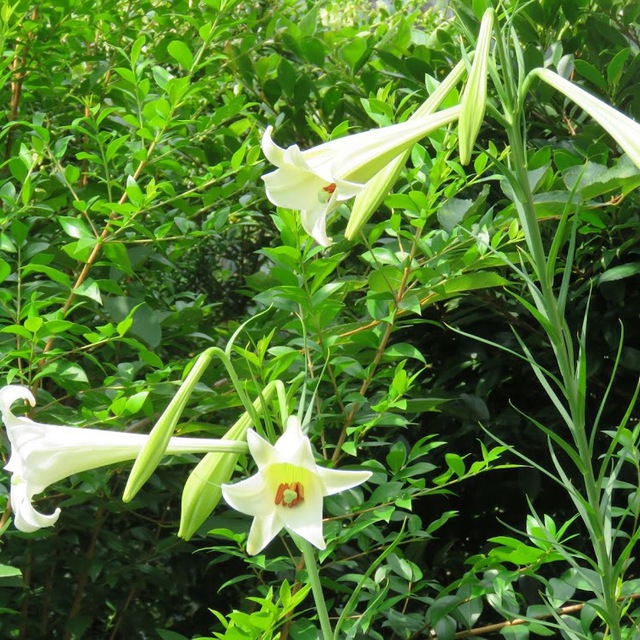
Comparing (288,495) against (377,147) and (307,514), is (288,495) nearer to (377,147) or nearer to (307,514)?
(307,514)

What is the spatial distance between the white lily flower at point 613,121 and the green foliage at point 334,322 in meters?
0.44

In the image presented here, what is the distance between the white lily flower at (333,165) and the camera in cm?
87

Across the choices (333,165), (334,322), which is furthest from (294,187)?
(334,322)

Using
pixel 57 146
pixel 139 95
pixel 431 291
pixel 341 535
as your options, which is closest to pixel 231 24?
pixel 139 95

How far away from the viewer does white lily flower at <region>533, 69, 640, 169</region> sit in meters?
0.80

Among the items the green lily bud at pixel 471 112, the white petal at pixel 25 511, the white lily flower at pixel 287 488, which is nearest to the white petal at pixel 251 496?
the white lily flower at pixel 287 488

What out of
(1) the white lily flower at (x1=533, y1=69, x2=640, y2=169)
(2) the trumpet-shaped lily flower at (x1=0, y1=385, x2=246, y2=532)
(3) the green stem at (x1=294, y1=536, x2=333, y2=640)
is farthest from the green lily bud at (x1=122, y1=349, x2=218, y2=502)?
(1) the white lily flower at (x1=533, y1=69, x2=640, y2=169)

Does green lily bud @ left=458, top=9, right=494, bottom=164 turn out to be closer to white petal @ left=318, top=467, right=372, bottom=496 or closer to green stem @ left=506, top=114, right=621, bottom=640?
green stem @ left=506, top=114, right=621, bottom=640

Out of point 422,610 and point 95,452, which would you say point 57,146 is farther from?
point 422,610

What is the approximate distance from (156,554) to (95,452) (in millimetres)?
964

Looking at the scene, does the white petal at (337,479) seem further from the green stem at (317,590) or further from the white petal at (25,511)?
the white petal at (25,511)

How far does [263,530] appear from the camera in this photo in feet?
2.89

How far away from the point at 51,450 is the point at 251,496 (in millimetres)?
209

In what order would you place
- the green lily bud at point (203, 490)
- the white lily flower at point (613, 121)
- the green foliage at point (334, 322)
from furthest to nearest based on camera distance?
the green foliage at point (334, 322)
the green lily bud at point (203, 490)
the white lily flower at point (613, 121)
